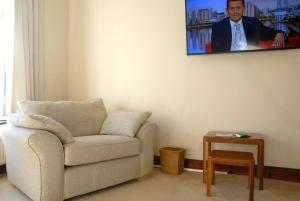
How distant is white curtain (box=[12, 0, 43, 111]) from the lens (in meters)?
3.50

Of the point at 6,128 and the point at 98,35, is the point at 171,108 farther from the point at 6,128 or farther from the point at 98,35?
the point at 6,128

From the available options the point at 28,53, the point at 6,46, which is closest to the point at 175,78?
the point at 28,53

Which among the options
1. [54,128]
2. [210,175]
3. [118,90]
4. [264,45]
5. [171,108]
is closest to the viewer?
[54,128]

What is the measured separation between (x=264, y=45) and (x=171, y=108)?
127cm

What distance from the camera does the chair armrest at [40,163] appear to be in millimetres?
2330

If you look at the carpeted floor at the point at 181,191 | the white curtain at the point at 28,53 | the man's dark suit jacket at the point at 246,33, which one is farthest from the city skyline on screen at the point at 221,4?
the white curtain at the point at 28,53

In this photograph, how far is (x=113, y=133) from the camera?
3219 mm

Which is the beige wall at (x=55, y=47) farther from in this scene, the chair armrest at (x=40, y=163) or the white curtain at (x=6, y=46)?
the chair armrest at (x=40, y=163)

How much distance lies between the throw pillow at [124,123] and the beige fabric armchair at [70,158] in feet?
0.26

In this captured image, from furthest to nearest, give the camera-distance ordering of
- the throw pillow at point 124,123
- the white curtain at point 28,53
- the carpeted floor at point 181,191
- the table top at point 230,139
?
the white curtain at point 28,53 → the throw pillow at point 124,123 → the table top at point 230,139 → the carpeted floor at point 181,191

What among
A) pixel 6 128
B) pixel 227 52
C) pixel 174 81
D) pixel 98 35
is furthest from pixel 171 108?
pixel 6 128

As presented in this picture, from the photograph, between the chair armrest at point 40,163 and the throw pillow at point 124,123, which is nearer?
the chair armrest at point 40,163

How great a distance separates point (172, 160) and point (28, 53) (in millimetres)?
2158

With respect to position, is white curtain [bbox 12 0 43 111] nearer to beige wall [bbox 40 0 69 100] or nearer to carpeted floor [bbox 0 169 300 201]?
beige wall [bbox 40 0 69 100]
